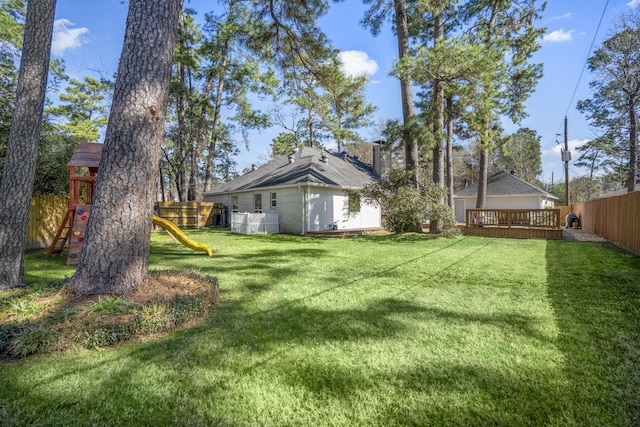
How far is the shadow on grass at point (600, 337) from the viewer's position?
77.1 inches

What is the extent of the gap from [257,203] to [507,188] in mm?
18886

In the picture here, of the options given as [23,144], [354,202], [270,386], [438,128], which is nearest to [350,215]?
[354,202]

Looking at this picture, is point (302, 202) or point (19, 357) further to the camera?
point (302, 202)

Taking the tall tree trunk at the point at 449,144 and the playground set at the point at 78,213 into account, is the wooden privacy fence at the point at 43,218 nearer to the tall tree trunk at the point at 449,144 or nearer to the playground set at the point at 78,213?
the playground set at the point at 78,213

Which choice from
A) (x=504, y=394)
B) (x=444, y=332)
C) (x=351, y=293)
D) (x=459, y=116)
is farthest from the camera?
(x=459, y=116)

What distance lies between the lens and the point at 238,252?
8.54m

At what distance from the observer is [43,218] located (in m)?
9.41

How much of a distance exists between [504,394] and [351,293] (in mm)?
2561

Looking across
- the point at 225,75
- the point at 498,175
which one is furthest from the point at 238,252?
the point at 498,175

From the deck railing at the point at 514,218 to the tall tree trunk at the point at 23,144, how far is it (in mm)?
14848

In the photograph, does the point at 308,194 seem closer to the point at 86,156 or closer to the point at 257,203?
the point at 257,203

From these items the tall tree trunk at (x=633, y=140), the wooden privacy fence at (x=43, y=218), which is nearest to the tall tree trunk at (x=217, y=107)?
the wooden privacy fence at (x=43, y=218)

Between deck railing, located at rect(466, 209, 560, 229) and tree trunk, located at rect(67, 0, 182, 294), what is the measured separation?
13.6 m

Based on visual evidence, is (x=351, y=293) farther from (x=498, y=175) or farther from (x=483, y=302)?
(x=498, y=175)
